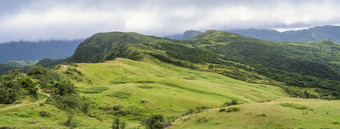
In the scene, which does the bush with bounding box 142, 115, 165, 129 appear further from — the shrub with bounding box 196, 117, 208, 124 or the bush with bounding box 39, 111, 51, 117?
the bush with bounding box 39, 111, 51, 117

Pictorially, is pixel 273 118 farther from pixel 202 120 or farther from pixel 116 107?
pixel 116 107

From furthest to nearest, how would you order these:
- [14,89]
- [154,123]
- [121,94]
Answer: [121,94] < [14,89] < [154,123]

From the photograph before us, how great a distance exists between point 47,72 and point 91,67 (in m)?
40.8

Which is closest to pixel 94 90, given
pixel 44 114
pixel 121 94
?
pixel 121 94

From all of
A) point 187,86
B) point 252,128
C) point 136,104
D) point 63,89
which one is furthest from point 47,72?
point 252,128

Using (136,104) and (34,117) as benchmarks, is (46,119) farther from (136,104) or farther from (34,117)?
(136,104)

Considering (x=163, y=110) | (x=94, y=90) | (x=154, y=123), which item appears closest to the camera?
(x=154, y=123)

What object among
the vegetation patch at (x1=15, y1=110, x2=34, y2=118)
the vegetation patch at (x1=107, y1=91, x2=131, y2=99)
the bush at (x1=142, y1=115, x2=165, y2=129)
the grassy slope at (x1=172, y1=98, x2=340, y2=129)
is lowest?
the vegetation patch at (x1=107, y1=91, x2=131, y2=99)

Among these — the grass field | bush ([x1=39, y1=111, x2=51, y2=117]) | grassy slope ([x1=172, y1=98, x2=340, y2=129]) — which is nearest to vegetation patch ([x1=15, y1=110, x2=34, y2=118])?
the grass field

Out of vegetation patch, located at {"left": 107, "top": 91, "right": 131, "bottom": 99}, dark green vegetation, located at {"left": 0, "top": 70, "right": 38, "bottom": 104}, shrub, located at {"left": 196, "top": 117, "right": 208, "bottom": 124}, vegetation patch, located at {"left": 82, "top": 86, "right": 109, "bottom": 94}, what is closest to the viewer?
shrub, located at {"left": 196, "top": 117, "right": 208, "bottom": 124}

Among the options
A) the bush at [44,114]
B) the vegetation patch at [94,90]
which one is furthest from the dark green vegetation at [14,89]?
the vegetation patch at [94,90]

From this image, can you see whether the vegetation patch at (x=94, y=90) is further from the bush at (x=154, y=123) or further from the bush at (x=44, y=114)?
the bush at (x=154, y=123)

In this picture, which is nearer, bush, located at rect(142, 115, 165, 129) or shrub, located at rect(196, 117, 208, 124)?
bush, located at rect(142, 115, 165, 129)

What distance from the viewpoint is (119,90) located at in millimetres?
78312
